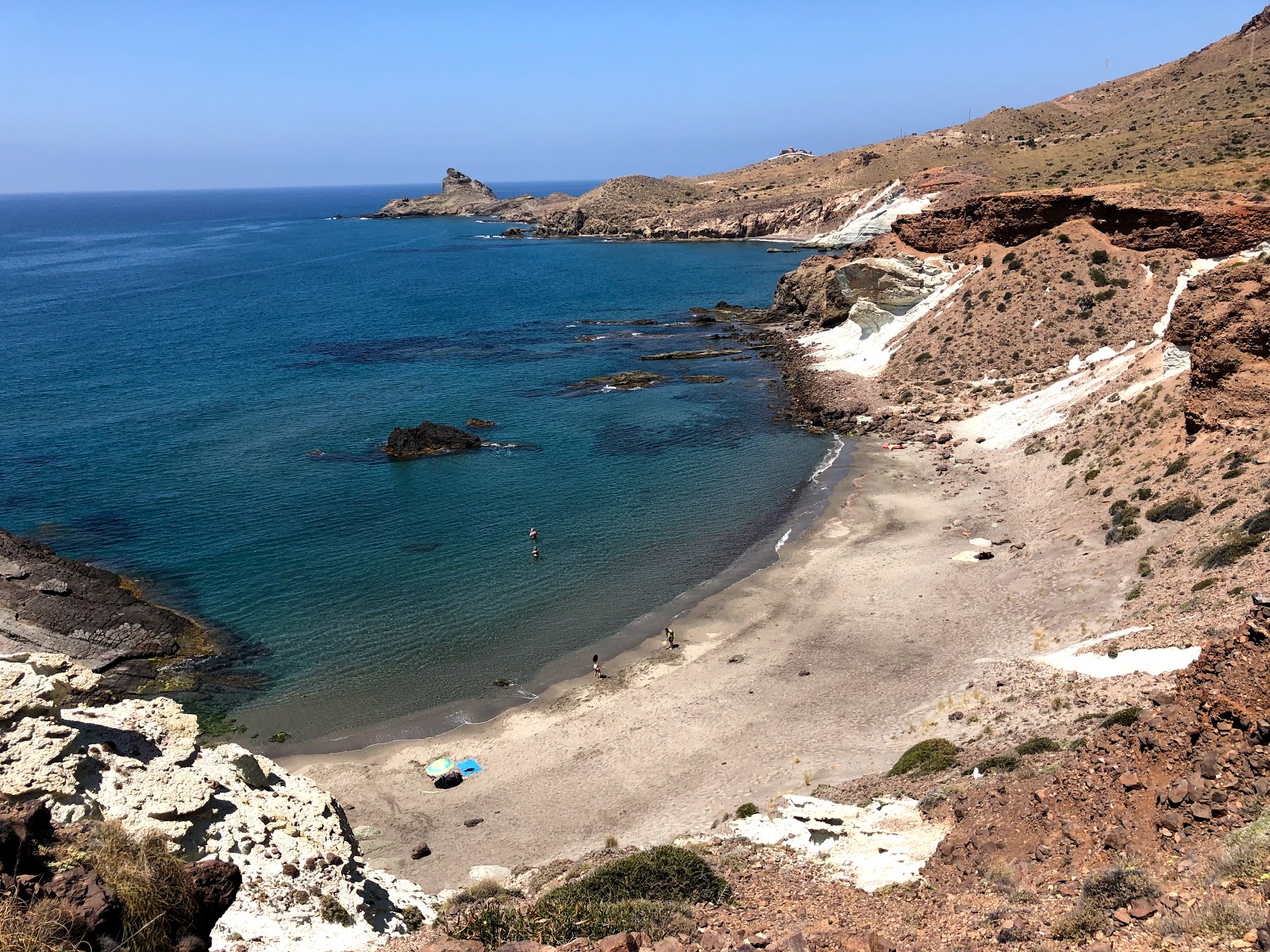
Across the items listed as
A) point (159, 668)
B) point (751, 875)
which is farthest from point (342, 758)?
point (751, 875)

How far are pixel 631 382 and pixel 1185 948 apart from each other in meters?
56.5

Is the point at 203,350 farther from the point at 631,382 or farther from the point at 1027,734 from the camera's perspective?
the point at 1027,734

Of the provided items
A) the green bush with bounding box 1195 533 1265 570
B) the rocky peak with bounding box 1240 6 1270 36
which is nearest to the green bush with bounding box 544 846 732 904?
the green bush with bounding box 1195 533 1265 570

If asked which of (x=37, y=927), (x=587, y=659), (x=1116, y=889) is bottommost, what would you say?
(x=587, y=659)

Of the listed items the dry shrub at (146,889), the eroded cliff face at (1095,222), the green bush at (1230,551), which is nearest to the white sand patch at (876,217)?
the eroded cliff face at (1095,222)

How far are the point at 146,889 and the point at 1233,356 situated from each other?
33263mm

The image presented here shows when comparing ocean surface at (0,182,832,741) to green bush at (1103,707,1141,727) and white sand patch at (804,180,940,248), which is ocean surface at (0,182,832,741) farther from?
white sand patch at (804,180,940,248)

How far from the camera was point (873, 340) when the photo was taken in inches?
2442

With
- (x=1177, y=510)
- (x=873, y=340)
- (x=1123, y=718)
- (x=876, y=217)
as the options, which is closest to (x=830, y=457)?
(x=873, y=340)

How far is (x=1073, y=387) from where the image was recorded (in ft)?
145

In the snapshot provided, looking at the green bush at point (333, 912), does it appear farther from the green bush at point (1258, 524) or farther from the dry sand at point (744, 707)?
the green bush at point (1258, 524)

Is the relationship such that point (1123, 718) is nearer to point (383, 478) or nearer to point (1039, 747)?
point (1039, 747)

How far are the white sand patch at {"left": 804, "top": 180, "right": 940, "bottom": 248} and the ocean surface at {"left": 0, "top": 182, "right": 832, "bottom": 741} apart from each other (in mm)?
28586

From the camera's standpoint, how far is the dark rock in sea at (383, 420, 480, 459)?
161 ft
